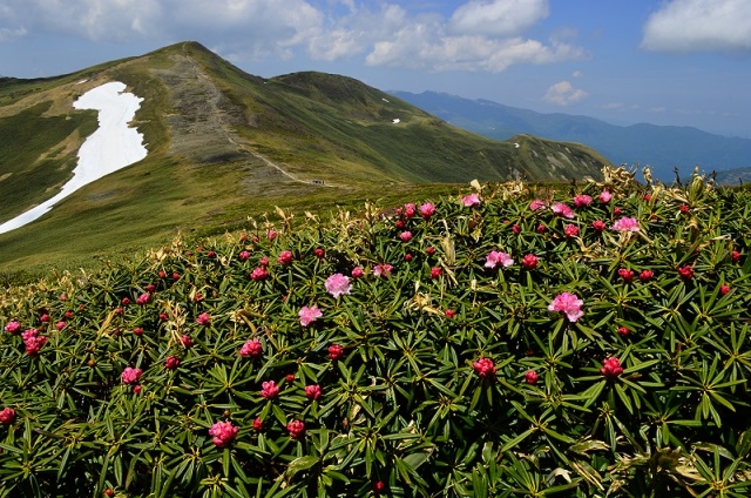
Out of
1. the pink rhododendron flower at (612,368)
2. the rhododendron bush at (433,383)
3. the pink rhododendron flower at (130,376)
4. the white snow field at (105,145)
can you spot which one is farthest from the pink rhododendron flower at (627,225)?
the white snow field at (105,145)

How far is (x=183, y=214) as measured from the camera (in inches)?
1999

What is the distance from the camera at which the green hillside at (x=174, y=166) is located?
159ft

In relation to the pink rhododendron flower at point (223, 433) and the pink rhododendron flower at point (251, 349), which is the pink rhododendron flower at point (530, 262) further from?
the pink rhododendron flower at point (223, 433)

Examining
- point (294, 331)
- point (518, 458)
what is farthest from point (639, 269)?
point (294, 331)

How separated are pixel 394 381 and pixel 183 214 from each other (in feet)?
171

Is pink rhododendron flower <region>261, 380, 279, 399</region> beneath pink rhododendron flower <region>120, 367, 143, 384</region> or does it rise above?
above

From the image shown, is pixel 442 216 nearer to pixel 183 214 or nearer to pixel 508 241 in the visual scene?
pixel 508 241

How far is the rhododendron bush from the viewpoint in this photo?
301cm

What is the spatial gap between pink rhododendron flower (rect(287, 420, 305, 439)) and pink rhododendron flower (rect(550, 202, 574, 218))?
138 inches

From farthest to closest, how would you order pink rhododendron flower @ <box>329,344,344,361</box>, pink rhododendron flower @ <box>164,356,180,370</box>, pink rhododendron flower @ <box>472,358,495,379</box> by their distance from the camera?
1. pink rhododendron flower @ <box>164,356,180,370</box>
2. pink rhododendron flower @ <box>329,344,344,361</box>
3. pink rhododendron flower @ <box>472,358,495,379</box>

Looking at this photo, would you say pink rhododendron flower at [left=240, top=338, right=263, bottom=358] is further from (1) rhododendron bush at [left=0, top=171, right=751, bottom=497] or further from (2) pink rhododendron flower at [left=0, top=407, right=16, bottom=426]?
(2) pink rhododendron flower at [left=0, top=407, right=16, bottom=426]

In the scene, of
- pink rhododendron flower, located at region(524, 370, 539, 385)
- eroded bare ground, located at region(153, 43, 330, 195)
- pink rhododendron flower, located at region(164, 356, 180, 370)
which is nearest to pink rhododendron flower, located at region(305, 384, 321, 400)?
pink rhododendron flower, located at region(164, 356, 180, 370)

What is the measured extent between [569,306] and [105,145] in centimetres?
10877

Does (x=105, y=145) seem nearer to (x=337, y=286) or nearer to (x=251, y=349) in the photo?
(x=337, y=286)
